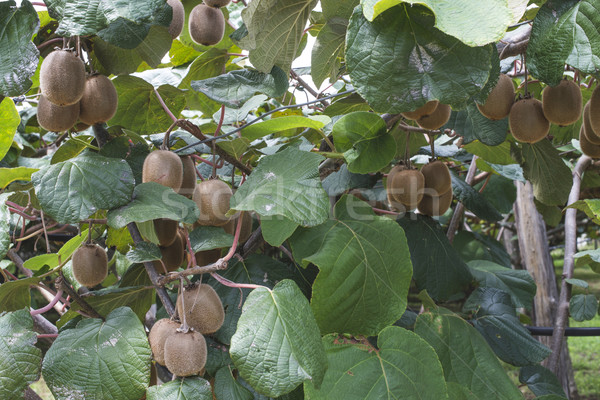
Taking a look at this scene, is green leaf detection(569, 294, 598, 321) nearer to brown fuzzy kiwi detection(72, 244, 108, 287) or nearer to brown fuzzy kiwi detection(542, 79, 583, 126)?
brown fuzzy kiwi detection(542, 79, 583, 126)

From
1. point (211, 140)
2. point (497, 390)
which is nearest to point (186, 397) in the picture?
point (211, 140)

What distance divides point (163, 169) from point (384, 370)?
50cm

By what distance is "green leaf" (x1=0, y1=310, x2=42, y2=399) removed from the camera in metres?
0.77

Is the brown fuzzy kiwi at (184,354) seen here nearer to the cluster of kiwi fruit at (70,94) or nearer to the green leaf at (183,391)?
the green leaf at (183,391)

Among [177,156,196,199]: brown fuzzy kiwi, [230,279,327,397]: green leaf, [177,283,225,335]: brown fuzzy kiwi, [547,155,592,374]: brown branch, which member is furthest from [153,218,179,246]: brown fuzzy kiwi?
[547,155,592,374]: brown branch

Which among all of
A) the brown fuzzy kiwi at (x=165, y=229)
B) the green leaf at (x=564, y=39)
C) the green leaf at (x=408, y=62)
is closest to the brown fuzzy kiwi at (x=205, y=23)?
the brown fuzzy kiwi at (x=165, y=229)

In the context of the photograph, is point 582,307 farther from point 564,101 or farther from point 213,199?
point 213,199

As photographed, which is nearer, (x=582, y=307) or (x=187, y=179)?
(x=187, y=179)

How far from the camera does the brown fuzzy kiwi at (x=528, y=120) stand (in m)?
1.05

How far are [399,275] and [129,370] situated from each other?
467mm

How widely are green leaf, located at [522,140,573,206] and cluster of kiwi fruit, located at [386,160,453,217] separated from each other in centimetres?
22

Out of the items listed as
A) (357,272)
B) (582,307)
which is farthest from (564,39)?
(582,307)

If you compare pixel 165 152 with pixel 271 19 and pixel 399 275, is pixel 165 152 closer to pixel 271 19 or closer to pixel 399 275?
pixel 271 19

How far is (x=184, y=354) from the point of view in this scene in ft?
2.39
